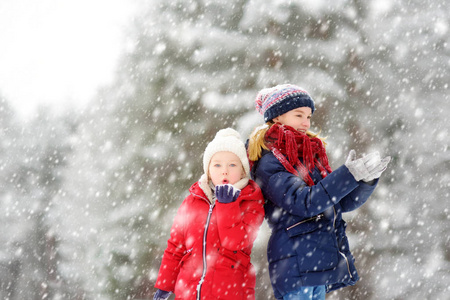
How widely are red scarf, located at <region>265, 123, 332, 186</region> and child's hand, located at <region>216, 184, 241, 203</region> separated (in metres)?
0.32

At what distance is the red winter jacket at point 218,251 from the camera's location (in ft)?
7.31

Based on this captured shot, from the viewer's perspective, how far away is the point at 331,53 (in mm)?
6633

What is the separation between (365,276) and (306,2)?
14.5 ft

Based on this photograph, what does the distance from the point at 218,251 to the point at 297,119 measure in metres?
0.92

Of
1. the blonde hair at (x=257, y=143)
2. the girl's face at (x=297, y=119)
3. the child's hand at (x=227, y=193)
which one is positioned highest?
the girl's face at (x=297, y=119)

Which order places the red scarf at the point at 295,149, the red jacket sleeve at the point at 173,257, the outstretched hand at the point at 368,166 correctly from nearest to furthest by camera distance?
the outstretched hand at the point at 368,166, the red scarf at the point at 295,149, the red jacket sleeve at the point at 173,257

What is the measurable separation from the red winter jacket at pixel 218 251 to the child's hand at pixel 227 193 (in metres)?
0.03

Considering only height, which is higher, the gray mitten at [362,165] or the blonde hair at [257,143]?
the blonde hair at [257,143]

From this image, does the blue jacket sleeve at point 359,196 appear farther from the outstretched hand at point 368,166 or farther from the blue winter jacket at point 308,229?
the outstretched hand at point 368,166

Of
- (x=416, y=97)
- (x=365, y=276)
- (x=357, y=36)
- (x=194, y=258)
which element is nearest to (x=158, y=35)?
(x=357, y=36)

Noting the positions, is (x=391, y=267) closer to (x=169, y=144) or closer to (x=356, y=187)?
(x=169, y=144)

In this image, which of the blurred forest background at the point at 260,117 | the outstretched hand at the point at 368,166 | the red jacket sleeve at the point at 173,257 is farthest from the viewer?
the blurred forest background at the point at 260,117

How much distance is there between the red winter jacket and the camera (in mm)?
2229

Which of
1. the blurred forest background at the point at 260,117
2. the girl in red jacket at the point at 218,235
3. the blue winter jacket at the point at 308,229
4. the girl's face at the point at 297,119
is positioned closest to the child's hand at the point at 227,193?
the girl in red jacket at the point at 218,235
